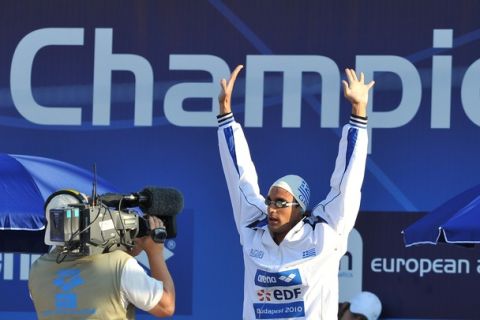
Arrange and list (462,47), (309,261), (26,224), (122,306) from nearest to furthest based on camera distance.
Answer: (122,306) < (309,261) < (26,224) < (462,47)

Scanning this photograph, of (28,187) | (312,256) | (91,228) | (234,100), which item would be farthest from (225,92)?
(234,100)

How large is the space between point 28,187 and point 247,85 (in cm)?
206

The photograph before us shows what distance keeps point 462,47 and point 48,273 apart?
3831mm

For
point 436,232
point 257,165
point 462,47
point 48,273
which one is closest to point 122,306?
point 48,273

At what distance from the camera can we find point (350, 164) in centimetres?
413

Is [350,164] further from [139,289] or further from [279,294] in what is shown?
[139,289]

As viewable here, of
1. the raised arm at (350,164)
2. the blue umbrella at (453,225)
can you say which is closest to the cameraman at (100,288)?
the raised arm at (350,164)

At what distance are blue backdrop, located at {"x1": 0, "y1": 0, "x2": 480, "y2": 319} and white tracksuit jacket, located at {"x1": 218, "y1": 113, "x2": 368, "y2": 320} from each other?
2352mm

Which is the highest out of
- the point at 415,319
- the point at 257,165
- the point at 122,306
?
the point at 257,165

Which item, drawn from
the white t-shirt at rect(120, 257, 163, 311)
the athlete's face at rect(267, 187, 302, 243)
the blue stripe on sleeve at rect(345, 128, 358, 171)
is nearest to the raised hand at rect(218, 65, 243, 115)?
the athlete's face at rect(267, 187, 302, 243)

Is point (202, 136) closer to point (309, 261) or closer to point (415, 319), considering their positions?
point (415, 319)

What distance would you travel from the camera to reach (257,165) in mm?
6590

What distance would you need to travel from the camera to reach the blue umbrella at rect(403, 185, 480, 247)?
4.64 meters

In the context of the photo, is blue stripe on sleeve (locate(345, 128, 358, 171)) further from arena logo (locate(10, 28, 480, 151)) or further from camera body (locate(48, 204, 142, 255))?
arena logo (locate(10, 28, 480, 151))
